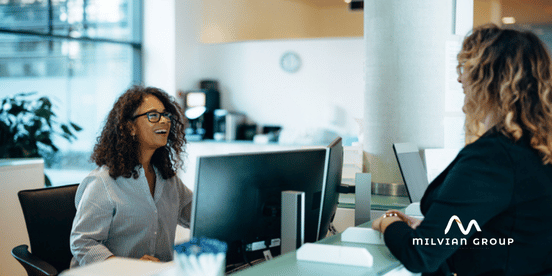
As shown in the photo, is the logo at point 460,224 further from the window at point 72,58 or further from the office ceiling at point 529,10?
the office ceiling at point 529,10

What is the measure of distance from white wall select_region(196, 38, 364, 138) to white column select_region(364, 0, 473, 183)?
13.1ft

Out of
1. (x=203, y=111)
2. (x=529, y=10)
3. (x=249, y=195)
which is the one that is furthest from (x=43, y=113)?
(x=529, y=10)

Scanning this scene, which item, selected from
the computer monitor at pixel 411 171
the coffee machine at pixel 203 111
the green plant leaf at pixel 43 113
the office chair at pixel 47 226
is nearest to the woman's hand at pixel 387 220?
the computer monitor at pixel 411 171

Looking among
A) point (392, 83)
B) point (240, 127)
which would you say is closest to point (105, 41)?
point (240, 127)

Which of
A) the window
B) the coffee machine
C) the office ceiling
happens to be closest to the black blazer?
the window

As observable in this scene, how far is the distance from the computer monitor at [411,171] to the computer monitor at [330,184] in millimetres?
478

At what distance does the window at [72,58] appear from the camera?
5.44 m

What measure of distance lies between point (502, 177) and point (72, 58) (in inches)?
228

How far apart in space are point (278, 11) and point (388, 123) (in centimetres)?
620

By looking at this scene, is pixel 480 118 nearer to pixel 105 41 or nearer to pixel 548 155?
pixel 548 155

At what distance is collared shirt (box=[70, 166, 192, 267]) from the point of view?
77.4 inches

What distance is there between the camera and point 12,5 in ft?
17.5

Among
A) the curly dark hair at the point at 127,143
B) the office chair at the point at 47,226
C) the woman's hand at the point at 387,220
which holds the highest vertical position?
the curly dark hair at the point at 127,143

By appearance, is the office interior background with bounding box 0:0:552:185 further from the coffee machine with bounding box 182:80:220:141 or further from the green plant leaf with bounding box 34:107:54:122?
the green plant leaf with bounding box 34:107:54:122
